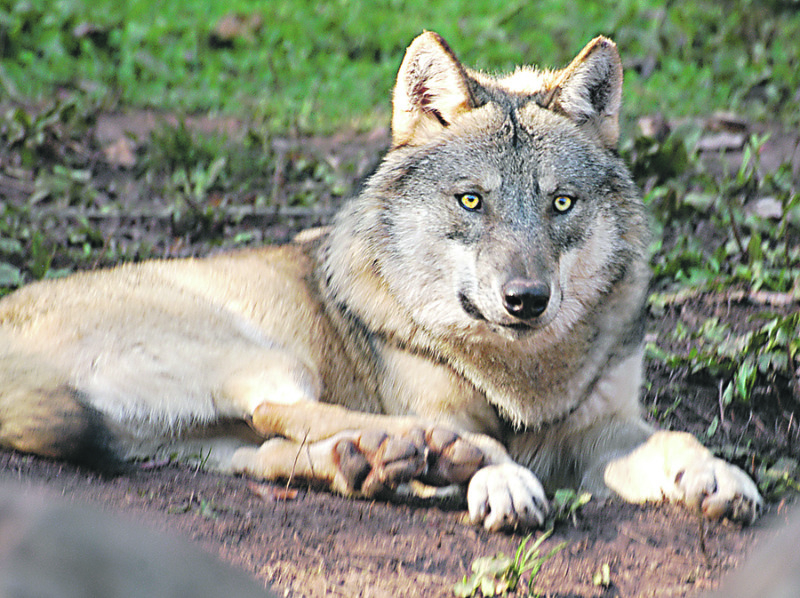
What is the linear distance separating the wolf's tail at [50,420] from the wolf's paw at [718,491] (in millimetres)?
2192

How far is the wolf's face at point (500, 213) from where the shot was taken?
3137 millimetres

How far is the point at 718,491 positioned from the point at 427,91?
79.9 inches

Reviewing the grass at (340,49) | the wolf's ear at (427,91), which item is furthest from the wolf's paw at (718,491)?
the grass at (340,49)

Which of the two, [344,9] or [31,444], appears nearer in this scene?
[31,444]

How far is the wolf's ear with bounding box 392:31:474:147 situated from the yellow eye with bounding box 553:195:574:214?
1.91 ft

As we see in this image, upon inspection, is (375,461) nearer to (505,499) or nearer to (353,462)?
(353,462)

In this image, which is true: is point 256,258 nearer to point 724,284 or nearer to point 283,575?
point 283,575

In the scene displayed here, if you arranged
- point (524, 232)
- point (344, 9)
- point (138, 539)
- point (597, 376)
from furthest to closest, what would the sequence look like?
point (344, 9)
point (597, 376)
point (524, 232)
point (138, 539)

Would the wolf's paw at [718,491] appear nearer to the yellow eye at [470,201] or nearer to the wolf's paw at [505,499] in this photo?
the wolf's paw at [505,499]

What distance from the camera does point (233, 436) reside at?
3.44 meters

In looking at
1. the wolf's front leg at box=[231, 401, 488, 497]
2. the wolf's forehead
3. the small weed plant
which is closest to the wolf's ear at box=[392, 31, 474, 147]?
the wolf's forehead

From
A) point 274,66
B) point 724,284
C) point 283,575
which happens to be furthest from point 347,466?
point 274,66

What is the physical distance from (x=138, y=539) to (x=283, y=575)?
955mm

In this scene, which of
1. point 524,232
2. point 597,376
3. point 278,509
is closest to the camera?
point 278,509
